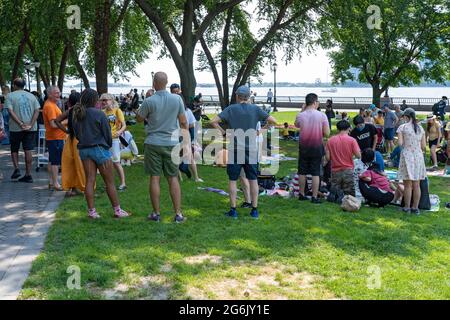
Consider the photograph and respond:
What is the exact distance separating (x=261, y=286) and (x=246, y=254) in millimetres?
966

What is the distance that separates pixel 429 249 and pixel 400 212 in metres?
2.20

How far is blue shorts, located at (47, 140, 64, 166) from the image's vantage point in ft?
30.4

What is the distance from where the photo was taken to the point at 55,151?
9.30 meters

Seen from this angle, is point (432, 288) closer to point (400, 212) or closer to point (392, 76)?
point (400, 212)

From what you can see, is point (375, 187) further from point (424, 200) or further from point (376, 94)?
point (376, 94)

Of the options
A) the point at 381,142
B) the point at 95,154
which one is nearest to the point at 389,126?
the point at 381,142

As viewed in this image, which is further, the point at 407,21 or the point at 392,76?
the point at 392,76

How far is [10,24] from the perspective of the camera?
19.1 m

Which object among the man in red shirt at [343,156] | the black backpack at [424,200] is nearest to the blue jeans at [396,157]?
the black backpack at [424,200]

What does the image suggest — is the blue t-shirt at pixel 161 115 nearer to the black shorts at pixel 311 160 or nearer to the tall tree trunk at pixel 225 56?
the black shorts at pixel 311 160

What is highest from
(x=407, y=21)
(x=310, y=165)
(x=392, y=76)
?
(x=407, y=21)

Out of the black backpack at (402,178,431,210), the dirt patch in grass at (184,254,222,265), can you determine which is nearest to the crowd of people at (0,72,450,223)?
the black backpack at (402,178,431,210)
